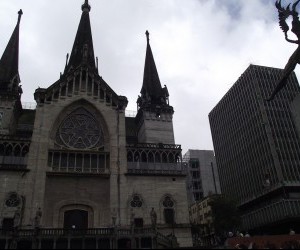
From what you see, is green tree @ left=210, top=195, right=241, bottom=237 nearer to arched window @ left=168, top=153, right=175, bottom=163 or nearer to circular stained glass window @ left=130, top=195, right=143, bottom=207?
arched window @ left=168, top=153, right=175, bottom=163

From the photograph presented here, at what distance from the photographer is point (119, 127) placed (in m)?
43.5

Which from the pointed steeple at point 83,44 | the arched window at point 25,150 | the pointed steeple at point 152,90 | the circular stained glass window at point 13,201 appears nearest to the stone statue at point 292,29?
the circular stained glass window at point 13,201

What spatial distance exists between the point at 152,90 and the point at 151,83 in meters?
1.90

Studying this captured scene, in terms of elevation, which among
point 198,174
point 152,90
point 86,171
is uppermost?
point 152,90

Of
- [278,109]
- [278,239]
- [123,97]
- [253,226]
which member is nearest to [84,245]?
[278,239]

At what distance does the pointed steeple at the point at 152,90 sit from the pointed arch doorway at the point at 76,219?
18.1m

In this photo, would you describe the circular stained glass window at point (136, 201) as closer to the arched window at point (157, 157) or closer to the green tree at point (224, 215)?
the arched window at point (157, 157)

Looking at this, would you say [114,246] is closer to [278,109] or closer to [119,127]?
[119,127]

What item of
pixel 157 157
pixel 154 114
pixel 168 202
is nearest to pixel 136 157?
pixel 157 157

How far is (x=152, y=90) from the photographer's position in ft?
171

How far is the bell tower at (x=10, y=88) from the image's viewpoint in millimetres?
41969

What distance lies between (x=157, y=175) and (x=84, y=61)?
18728mm

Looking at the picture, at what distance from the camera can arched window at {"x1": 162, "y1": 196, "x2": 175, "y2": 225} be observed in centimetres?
3903

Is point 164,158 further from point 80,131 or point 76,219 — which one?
point 76,219
